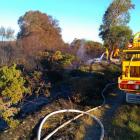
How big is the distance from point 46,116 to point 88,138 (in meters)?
1.70

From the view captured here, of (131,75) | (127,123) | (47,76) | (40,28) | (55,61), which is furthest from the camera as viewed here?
(40,28)

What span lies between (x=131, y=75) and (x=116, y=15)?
24.7 meters

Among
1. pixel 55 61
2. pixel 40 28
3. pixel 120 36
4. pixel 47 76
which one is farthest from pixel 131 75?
pixel 40 28

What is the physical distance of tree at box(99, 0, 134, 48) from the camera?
1489 inches

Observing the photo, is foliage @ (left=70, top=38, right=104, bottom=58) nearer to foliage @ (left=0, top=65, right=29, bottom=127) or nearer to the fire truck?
the fire truck

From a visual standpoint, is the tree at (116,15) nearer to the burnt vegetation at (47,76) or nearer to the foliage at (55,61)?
the burnt vegetation at (47,76)

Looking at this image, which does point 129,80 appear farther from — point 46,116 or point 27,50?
point 27,50

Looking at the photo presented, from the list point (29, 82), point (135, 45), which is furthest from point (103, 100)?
point (29, 82)

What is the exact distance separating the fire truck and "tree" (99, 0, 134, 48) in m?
23.2

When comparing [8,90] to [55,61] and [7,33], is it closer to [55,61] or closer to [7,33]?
[55,61]

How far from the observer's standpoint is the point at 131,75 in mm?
14117

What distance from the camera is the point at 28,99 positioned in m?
17.2

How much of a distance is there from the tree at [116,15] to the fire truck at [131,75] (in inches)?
913

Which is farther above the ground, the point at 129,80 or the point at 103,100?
the point at 129,80
